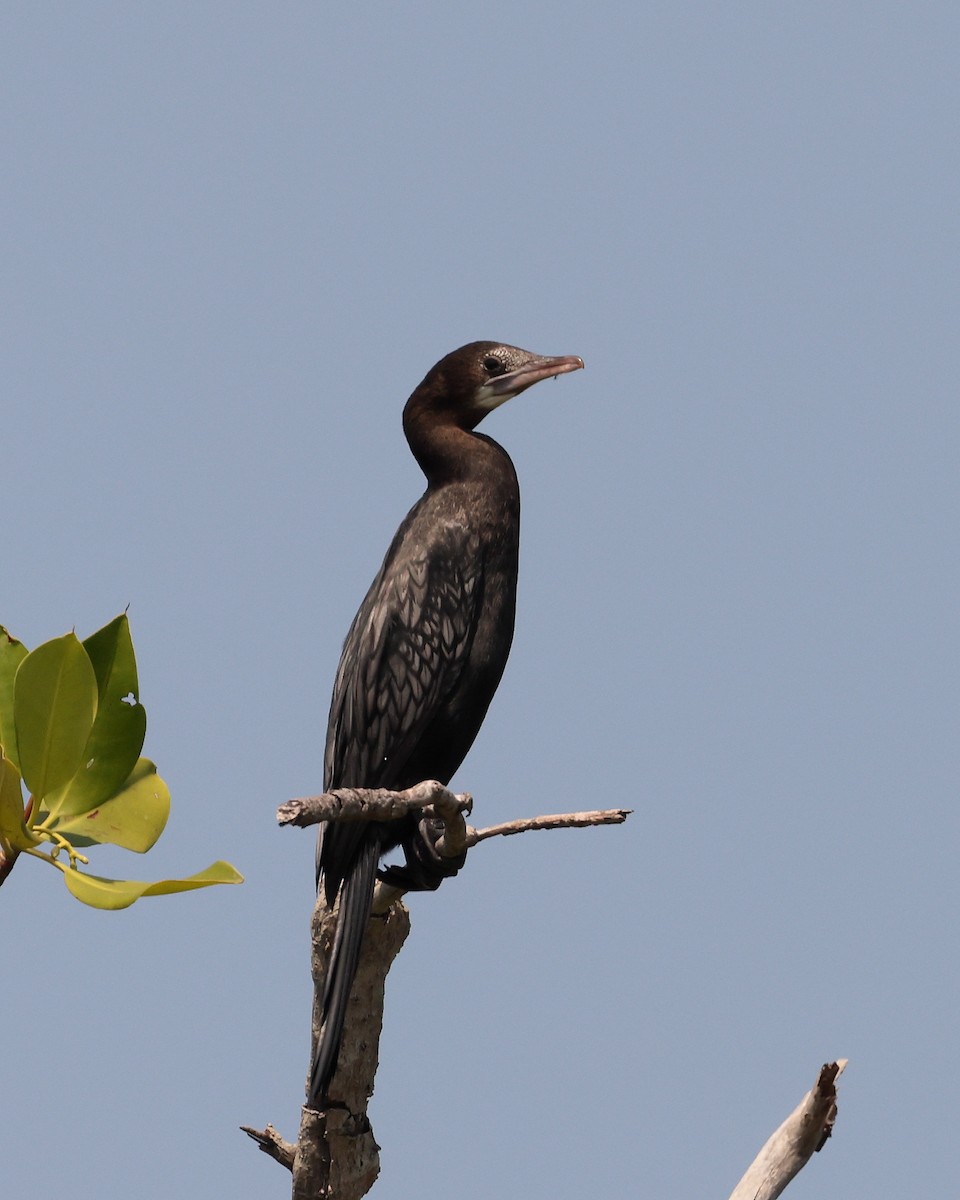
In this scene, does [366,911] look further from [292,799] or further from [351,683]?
[292,799]

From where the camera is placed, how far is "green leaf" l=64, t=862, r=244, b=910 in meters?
3.06

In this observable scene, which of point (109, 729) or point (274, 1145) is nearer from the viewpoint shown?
point (109, 729)

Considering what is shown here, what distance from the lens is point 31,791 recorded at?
10.5 ft

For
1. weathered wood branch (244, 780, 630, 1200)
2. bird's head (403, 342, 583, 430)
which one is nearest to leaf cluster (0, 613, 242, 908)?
weathered wood branch (244, 780, 630, 1200)

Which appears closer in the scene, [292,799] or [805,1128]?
[292,799]

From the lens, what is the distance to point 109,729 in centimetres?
329

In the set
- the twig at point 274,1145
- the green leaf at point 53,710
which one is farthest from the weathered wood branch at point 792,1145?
the green leaf at point 53,710

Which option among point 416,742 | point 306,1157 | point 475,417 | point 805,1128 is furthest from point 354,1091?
point 475,417

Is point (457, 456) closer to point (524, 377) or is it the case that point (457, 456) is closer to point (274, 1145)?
point (524, 377)

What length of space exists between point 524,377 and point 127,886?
1.91 m

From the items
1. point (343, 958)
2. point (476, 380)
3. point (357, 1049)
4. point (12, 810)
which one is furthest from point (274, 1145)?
point (476, 380)

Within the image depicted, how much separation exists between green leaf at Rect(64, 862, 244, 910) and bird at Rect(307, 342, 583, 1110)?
3.24ft

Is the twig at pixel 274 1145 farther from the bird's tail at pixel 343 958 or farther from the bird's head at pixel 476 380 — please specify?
the bird's head at pixel 476 380

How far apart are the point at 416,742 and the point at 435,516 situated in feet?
2.00
